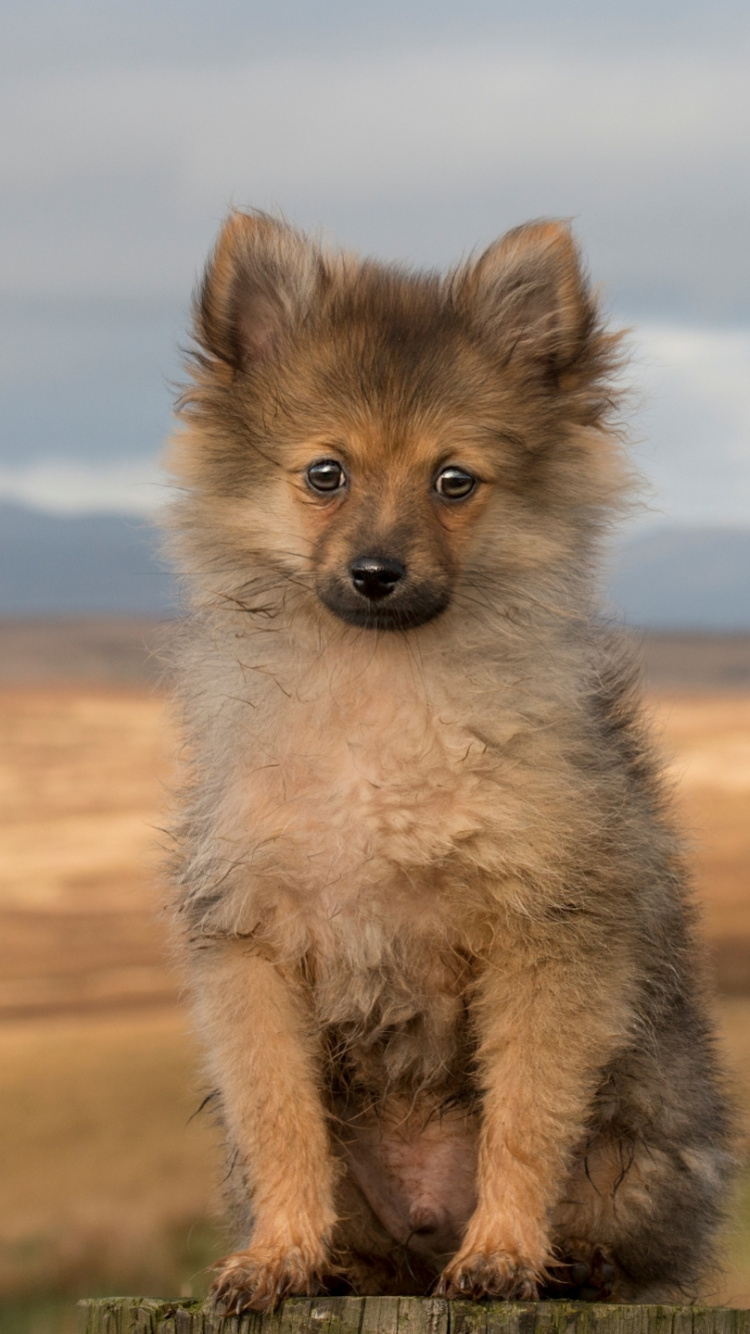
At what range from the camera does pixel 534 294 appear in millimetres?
3926

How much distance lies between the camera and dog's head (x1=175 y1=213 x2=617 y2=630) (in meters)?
3.56

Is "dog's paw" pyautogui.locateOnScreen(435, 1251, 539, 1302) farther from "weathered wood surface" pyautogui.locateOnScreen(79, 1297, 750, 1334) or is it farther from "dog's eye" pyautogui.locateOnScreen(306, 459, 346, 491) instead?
"dog's eye" pyautogui.locateOnScreen(306, 459, 346, 491)

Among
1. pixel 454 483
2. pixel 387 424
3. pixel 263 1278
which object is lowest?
pixel 263 1278

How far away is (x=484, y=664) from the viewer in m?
3.70

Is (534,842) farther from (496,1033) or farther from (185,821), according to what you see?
(185,821)

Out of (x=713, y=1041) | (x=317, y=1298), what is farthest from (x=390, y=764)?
(x=713, y=1041)

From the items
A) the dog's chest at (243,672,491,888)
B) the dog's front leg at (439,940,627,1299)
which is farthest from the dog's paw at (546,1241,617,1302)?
the dog's chest at (243,672,491,888)

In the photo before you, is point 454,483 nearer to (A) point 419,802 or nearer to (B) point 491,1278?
(A) point 419,802

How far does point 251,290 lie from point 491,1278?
8.04 ft

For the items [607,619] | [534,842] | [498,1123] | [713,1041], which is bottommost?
[713,1041]

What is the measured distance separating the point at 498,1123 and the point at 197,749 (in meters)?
1.21

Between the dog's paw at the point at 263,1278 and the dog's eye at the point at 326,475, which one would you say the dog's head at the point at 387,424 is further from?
the dog's paw at the point at 263,1278

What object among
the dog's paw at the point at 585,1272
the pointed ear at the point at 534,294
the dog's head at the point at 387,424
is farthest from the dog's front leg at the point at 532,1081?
the pointed ear at the point at 534,294

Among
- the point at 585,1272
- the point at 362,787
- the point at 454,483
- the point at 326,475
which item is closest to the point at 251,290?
the point at 326,475
